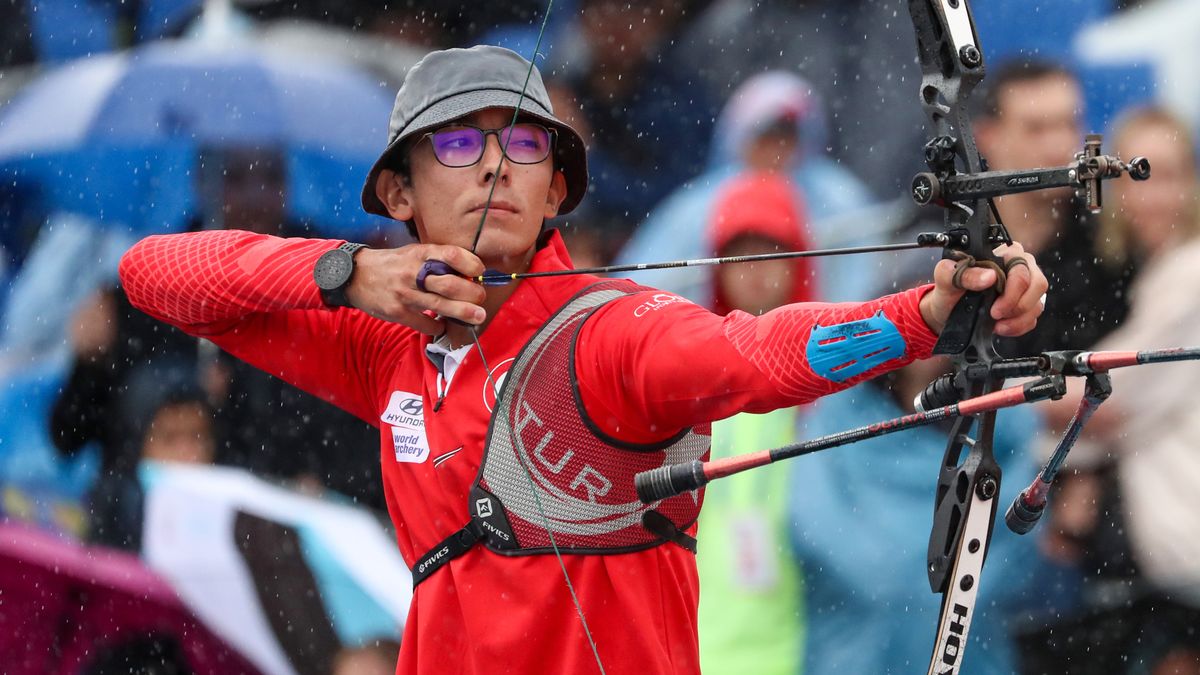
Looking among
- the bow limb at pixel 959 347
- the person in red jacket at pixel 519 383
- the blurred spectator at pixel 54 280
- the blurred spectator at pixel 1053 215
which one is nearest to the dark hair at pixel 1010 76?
the blurred spectator at pixel 1053 215

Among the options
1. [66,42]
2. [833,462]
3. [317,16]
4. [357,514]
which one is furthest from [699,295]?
[66,42]

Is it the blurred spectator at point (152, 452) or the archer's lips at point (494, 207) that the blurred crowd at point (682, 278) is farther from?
the archer's lips at point (494, 207)

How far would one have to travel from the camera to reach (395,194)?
112 inches

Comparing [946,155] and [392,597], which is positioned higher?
[946,155]

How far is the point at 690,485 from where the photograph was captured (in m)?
2.18

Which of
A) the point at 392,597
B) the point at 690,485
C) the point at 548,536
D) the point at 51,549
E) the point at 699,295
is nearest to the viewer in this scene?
the point at 690,485

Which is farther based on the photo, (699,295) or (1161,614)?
(699,295)

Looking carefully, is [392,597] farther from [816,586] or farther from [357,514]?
[816,586]

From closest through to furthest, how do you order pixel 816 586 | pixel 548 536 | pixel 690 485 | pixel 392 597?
pixel 690 485 < pixel 548 536 < pixel 816 586 < pixel 392 597

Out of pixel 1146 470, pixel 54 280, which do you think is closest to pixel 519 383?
pixel 1146 470

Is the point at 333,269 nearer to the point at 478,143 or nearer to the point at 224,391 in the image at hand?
the point at 478,143

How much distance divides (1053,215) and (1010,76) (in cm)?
37

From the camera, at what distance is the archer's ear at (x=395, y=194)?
9.28 feet

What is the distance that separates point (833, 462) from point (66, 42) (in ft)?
10.4
